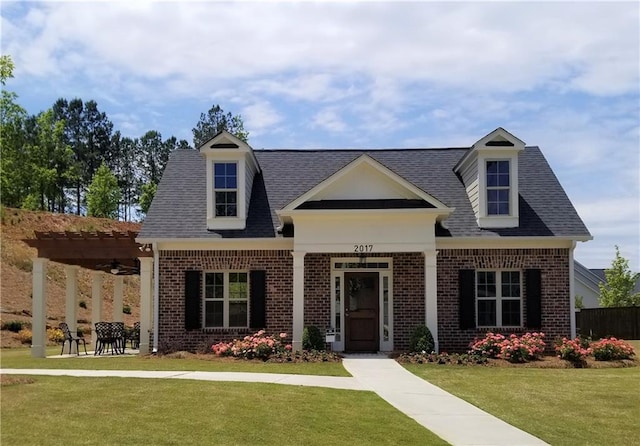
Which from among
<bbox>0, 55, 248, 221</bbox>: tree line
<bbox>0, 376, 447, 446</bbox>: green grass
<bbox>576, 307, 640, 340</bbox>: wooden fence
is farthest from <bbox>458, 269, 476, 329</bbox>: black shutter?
<bbox>0, 55, 248, 221</bbox>: tree line

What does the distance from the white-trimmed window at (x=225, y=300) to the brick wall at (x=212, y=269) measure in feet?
0.93

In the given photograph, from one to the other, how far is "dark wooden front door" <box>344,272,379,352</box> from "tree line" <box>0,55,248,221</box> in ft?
107

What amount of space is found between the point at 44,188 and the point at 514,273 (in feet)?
163

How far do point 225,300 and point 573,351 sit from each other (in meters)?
9.51

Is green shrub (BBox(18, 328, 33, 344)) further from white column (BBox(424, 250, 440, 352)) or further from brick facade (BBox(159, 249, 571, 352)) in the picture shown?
white column (BBox(424, 250, 440, 352))

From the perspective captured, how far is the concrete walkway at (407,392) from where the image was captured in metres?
9.48

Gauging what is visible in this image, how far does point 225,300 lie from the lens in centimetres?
2078

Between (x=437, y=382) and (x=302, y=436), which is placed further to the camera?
(x=437, y=382)

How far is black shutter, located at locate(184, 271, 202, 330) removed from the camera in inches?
802

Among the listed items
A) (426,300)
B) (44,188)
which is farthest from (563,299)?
(44,188)

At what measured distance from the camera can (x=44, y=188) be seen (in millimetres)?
61281

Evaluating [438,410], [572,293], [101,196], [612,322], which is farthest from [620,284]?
[101,196]

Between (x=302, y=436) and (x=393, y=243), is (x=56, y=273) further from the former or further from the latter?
(x=302, y=436)

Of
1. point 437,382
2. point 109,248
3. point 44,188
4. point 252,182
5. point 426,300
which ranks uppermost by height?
point 44,188
